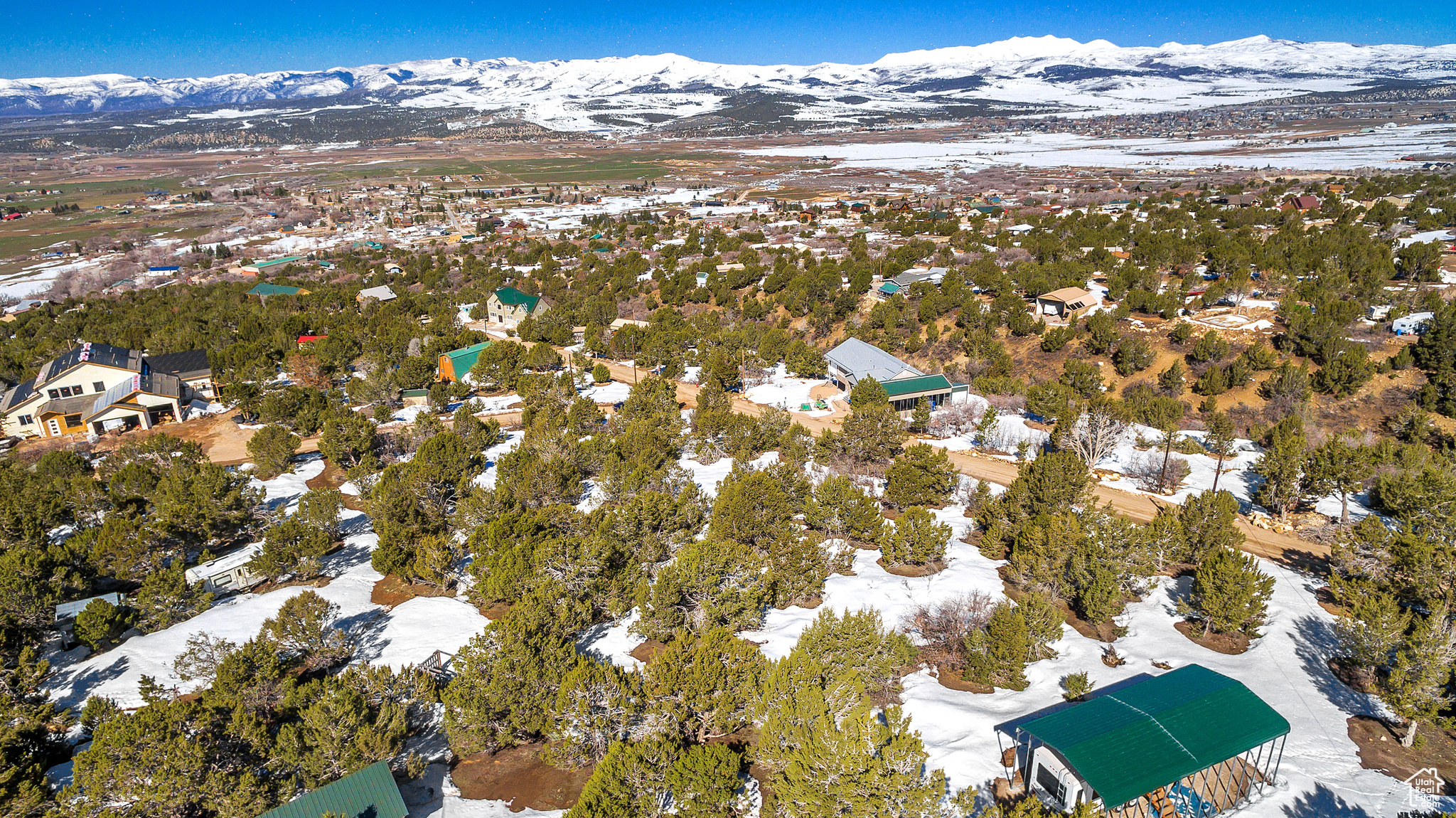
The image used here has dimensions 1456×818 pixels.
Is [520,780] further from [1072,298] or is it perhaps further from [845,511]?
[1072,298]

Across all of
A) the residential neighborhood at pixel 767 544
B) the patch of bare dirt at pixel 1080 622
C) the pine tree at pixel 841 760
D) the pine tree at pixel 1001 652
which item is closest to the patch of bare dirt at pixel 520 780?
the residential neighborhood at pixel 767 544

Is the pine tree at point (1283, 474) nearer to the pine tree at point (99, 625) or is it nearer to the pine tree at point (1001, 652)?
the pine tree at point (1001, 652)

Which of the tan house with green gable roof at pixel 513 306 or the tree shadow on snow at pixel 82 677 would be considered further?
the tan house with green gable roof at pixel 513 306

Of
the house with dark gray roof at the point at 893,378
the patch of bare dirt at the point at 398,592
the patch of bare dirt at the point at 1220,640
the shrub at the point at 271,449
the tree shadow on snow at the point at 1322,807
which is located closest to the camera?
the tree shadow on snow at the point at 1322,807

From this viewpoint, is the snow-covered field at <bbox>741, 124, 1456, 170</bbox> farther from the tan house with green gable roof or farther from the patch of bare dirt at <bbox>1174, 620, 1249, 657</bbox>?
the patch of bare dirt at <bbox>1174, 620, 1249, 657</bbox>

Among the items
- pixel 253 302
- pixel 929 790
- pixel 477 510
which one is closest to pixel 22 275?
pixel 253 302

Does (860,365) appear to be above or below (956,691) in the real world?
above

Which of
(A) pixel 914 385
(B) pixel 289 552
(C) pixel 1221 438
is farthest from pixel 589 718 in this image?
(C) pixel 1221 438
